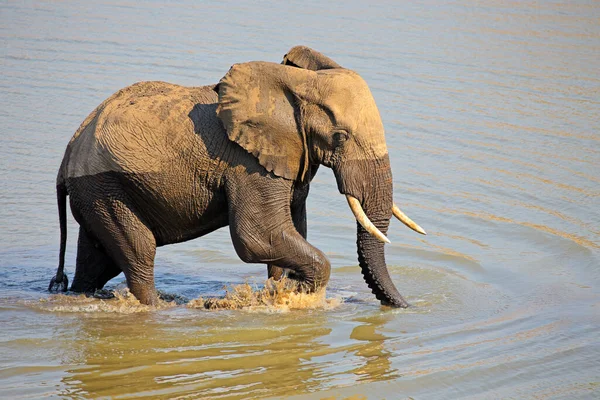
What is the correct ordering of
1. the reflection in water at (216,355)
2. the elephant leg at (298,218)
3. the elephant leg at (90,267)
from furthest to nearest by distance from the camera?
the elephant leg at (90,267) → the elephant leg at (298,218) → the reflection in water at (216,355)

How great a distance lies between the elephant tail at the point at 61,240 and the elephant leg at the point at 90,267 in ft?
0.37

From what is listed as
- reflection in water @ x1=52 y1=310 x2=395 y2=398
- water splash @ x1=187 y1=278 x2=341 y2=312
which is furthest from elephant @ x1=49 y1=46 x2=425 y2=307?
reflection in water @ x1=52 y1=310 x2=395 y2=398

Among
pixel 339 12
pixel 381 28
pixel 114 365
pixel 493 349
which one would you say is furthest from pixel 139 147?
pixel 339 12

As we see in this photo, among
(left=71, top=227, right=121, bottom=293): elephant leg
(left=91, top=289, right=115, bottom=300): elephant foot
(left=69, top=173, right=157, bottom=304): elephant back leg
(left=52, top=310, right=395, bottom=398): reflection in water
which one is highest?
(left=69, top=173, right=157, bottom=304): elephant back leg

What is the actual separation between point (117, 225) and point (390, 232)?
3.77m

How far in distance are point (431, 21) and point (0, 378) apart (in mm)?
16508

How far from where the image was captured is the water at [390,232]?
732 cm

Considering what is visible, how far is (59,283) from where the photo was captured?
9383mm

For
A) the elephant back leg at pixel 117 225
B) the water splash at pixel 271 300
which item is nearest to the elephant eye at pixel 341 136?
the water splash at pixel 271 300

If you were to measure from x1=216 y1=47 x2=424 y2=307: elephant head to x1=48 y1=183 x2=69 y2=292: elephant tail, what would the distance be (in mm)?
1664

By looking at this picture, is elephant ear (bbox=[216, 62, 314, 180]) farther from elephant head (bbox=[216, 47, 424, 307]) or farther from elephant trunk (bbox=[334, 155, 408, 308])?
elephant trunk (bbox=[334, 155, 408, 308])

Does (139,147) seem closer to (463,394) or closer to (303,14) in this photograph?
(463,394)

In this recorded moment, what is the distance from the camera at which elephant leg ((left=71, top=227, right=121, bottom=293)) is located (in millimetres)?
9125

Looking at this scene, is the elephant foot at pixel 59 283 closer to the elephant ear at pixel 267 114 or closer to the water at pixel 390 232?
the water at pixel 390 232
